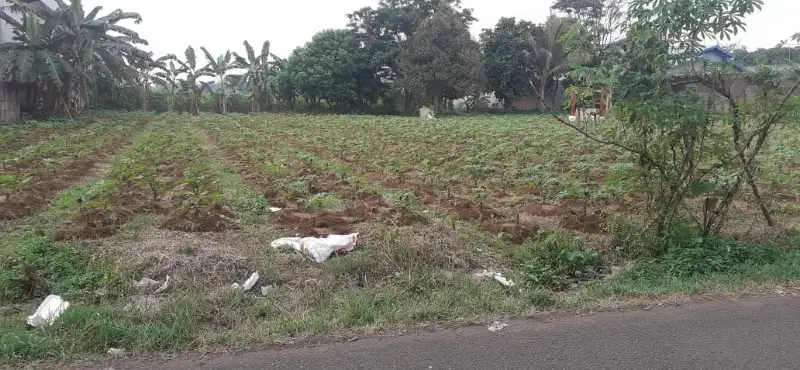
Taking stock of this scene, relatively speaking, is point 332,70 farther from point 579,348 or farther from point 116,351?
point 579,348

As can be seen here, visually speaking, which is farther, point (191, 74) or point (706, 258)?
point (191, 74)

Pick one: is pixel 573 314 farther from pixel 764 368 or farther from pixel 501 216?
pixel 501 216

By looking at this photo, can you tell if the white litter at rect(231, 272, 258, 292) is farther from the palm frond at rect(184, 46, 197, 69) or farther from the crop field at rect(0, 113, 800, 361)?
the palm frond at rect(184, 46, 197, 69)

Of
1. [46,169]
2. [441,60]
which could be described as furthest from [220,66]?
[46,169]

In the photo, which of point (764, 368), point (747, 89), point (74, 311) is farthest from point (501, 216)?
point (74, 311)

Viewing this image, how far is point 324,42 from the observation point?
131ft

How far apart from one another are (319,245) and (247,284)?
977mm

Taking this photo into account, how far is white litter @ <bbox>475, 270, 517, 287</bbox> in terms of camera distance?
491cm

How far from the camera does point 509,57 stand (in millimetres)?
40312

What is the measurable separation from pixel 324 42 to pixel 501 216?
34.8 meters

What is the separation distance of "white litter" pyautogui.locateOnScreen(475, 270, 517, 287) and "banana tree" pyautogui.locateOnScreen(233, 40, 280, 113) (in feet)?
128

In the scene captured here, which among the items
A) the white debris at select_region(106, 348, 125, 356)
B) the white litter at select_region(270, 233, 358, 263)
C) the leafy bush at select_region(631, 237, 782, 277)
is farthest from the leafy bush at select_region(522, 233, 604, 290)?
the white debris at select_region(106, 348, 125, 356)

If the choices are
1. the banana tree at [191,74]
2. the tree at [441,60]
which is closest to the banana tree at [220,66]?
the banana tree at [191,74]

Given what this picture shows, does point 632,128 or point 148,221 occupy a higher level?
point 632,128
